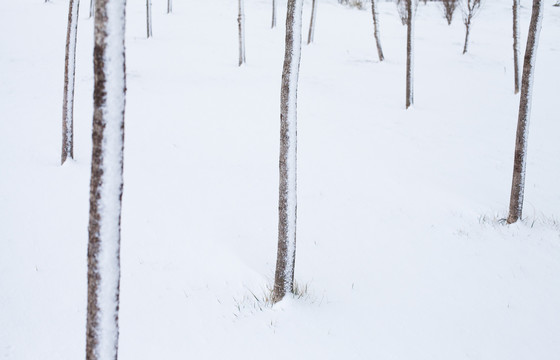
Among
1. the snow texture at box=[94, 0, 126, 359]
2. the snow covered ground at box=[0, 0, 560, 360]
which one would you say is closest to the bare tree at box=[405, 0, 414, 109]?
the snow covered ground at box=[0, 0, 560, 360]

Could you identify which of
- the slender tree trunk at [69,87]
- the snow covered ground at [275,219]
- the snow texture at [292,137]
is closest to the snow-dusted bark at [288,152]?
the snow texture at [292,137]

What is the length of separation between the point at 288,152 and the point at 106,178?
2538 mm

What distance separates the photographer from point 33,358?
14.9ft

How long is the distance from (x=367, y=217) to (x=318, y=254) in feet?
5.27

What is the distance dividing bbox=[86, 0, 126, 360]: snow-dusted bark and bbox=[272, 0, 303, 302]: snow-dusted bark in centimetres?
238

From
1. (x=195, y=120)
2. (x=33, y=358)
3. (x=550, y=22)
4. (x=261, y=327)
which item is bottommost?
(x=33, y=358)

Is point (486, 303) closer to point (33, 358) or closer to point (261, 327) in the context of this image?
point (261, 327)

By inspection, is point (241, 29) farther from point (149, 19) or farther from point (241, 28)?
point (149, 19)

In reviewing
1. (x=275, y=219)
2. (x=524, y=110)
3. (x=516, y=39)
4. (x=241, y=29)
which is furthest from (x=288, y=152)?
(x=516, y=39)

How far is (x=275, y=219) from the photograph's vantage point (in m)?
7.61

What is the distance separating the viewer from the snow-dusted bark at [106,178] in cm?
244

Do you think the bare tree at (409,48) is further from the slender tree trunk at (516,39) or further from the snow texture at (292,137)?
the snow texture at (292,137)

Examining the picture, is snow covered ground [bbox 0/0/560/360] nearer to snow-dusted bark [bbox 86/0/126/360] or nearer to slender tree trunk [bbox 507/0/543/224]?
slender tree trunk [bbox 507/0/543/224]

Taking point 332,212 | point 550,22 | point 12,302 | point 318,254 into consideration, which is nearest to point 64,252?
point 12,302
